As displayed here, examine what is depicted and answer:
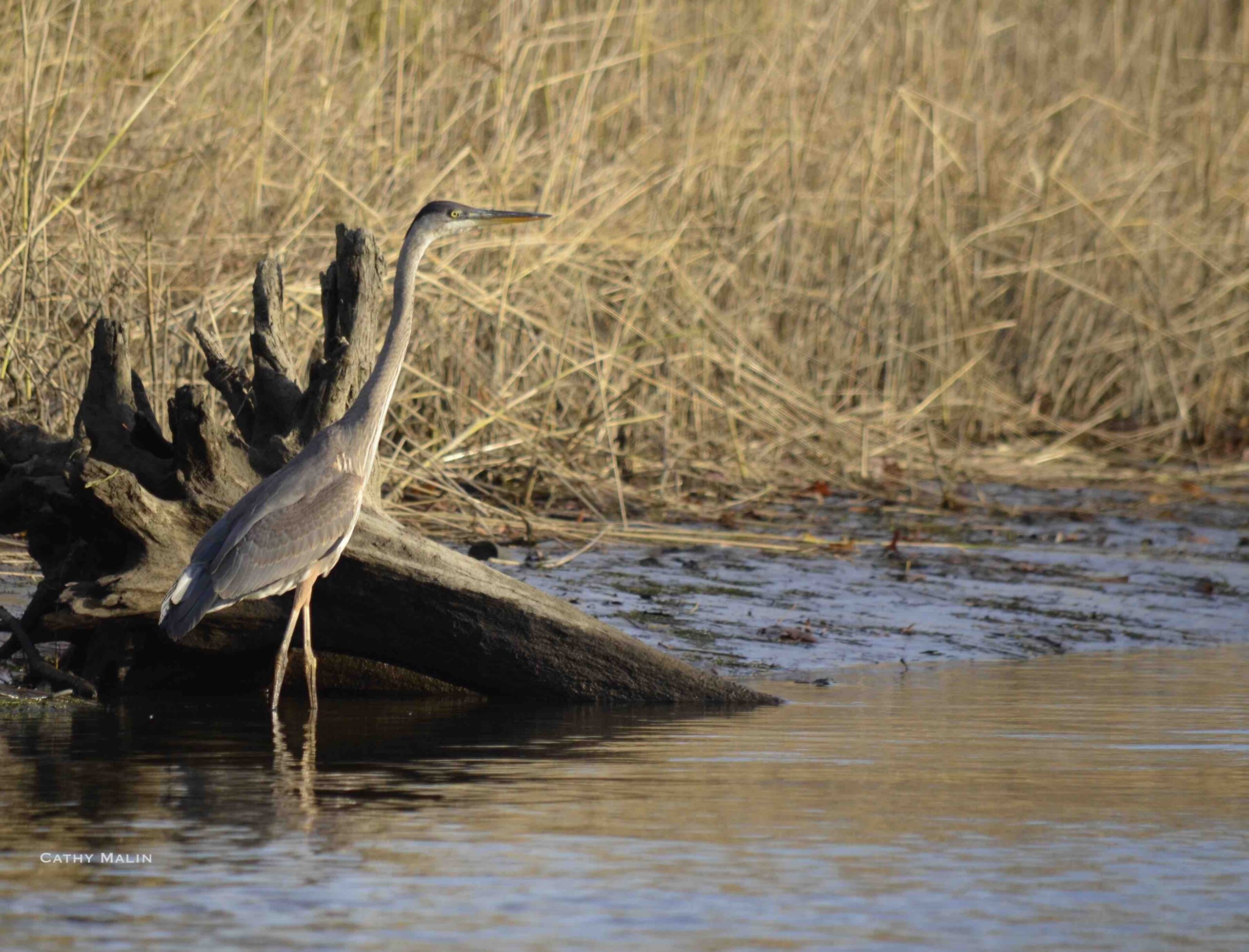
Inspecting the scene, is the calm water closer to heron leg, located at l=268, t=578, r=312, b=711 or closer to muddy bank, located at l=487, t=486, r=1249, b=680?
heron leg, located at l=268, t=578, r=312, b=711

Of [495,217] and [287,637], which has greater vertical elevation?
[495,217]

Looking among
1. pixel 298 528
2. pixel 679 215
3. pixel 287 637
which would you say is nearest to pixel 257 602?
pixel 287 637

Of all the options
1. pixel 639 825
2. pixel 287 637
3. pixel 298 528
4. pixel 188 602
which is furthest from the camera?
pixel 287 637

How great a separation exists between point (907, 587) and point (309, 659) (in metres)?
3.17

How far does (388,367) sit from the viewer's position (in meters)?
6.55

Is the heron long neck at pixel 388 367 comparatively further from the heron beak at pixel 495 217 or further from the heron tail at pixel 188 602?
the heron tail at pixel 188 602

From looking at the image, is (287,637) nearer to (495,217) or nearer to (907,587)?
(495,217)

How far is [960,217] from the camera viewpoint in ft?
41.2

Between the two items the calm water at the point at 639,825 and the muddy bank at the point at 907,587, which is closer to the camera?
the calm water at the point at 639,825

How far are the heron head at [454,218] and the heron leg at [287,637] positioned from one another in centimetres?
158

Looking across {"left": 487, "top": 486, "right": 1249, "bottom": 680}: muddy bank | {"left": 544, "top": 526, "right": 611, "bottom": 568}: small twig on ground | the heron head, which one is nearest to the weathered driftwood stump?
the heron head

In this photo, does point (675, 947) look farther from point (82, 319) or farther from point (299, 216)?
point (299, 216)

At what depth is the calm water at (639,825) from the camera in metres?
3.37

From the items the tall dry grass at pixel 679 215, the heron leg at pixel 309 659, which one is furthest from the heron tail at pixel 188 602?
the tall dry grass at pixel 679 215
